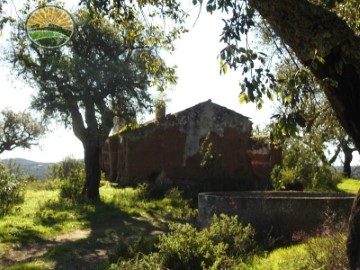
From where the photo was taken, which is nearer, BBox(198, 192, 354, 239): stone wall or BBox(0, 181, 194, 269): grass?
BBox(198, 192, 354, 239): stone wall

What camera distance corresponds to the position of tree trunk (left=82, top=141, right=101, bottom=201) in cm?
2073

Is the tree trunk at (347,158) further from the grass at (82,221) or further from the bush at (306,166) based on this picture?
the grass at (82,221)

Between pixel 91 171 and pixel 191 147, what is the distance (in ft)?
18.9

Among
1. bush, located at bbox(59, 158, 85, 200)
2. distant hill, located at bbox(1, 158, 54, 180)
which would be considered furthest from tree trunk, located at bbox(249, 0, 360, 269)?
distant hill, located at bbox(1, 158, 54, 180)

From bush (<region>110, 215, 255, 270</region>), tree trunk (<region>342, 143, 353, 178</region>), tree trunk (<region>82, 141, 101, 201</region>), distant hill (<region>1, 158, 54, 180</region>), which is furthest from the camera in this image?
tree trunk (<region>342, 143, 353, 178</region>)

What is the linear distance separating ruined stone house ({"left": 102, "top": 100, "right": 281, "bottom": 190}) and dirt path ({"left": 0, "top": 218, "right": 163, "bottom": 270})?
30.1 feet

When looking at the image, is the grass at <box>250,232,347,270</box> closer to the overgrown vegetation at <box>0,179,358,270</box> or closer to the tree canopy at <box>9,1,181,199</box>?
the overgrown vegetation at <box>0,179,358,270</box>

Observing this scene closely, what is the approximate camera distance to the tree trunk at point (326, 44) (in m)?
4.70

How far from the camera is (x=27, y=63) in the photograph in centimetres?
1955

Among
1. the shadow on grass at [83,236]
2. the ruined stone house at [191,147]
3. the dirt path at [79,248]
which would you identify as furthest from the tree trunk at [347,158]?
the dirt path at [79,248]

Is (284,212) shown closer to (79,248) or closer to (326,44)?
(79,248)

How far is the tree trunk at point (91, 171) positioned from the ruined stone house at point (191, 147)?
3281 millimetres

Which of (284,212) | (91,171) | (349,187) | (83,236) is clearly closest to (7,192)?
(83,236)

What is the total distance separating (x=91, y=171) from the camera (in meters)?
21.2
